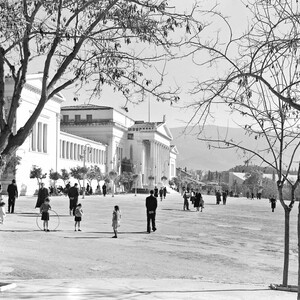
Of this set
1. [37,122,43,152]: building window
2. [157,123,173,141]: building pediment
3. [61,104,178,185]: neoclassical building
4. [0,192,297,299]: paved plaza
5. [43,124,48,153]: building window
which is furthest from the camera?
[157,123,173,141]: building pediment

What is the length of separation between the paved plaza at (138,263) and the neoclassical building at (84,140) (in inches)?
1632

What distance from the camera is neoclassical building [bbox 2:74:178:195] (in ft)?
233

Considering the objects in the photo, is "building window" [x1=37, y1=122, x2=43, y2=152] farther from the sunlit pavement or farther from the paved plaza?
the sunlit pavement

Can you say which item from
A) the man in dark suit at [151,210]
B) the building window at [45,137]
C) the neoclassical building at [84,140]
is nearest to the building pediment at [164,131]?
the neoclassical building at [84,140]

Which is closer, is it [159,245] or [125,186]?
[159,245]

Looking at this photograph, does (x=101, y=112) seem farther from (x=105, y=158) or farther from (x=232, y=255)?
(x=232, y=255)

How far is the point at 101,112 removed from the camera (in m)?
118

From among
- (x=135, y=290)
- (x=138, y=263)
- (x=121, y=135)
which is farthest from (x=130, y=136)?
(x=135, y=290)

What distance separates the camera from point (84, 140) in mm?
100562

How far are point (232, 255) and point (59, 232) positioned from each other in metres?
6.24

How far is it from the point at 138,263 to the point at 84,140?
88.2m

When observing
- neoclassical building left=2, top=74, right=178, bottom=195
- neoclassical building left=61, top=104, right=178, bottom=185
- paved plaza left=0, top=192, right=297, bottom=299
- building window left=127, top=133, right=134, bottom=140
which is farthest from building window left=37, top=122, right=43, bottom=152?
paved plaza left=0, top=192, right=297, bottom=299

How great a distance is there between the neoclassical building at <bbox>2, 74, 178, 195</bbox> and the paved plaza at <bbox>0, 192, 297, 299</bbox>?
41.5m

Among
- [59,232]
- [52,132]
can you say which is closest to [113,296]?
[59,232]
